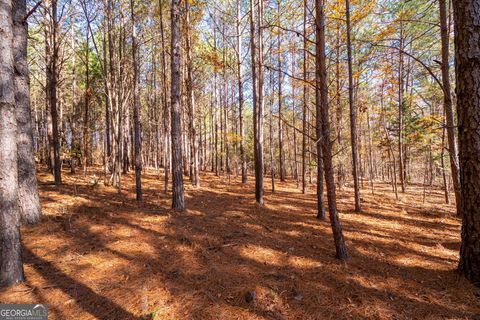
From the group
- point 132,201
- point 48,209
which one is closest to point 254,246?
point 132,201

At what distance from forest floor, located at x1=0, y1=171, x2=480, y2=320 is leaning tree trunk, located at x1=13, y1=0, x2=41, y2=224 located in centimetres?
62

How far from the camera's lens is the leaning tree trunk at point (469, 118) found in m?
3.38

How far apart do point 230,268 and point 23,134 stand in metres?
6.18

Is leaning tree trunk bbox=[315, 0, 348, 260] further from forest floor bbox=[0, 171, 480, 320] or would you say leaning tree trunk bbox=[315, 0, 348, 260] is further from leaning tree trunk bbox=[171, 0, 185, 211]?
leaning tree trunk bbox=[171, 0, 185, 211]

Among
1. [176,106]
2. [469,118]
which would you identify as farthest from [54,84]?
[469,118]

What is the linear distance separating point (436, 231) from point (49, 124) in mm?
19172

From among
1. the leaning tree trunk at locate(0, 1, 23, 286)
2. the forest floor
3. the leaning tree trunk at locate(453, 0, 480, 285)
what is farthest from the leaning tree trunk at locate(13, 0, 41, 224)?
the leaning tree trunk at locate(453, 0, 480, 285)

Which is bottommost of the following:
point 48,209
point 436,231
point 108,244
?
point 436,231

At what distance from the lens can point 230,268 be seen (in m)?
4.12

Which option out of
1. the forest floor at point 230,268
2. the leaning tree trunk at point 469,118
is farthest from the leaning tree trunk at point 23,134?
the leaning tree trunk at point 469,118

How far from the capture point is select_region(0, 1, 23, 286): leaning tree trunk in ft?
10.2

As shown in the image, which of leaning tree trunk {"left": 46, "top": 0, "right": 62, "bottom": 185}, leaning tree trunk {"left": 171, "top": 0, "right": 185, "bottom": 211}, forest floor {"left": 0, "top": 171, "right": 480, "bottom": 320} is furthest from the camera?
leaning tree trunk {"left": 46, "top": 0, "right": 62, "bottom": 185}

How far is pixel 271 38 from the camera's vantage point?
579 inches

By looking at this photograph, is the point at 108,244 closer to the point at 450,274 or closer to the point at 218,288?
the point at 218,288
